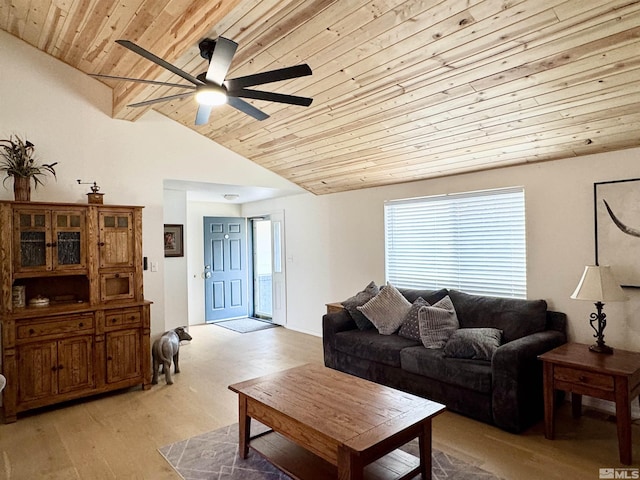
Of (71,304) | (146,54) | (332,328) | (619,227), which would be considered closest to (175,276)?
(71,304)

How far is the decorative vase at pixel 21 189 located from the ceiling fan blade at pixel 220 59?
2.35 metres

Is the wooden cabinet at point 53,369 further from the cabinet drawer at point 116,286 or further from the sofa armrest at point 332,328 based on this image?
the sofa armrest at point 332,328

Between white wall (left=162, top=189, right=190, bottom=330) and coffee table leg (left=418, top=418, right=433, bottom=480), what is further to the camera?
white wall (left=162, top=189, right=190, bottom=330)

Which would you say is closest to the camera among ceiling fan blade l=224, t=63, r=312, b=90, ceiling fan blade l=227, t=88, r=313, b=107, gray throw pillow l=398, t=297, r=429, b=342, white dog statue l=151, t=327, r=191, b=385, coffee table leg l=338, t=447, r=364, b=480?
coffee table leg l=338, t=447, r=364, b=480

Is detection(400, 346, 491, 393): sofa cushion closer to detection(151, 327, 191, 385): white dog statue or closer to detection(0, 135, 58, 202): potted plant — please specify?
Answer: detection(151, 327, 191, 385): white dog statue

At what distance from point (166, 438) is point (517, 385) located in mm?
2623

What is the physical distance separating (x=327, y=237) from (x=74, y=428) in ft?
12.5

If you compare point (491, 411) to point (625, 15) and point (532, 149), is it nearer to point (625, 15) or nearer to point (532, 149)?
point (532, 149)

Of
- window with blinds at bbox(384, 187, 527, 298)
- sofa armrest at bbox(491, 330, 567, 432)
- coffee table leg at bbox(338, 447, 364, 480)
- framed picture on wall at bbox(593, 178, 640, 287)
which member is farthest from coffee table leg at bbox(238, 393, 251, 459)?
framed picture on wall at bbox(593, 178, 640, 287)

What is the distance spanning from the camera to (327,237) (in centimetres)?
604

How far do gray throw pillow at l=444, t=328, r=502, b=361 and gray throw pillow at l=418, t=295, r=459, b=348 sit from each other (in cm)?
20

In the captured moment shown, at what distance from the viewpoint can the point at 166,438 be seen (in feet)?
9.93

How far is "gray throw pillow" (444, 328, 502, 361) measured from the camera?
327 cm

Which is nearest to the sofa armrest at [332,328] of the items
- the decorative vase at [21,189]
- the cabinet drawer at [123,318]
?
the cabinet drawer at [123,318]
